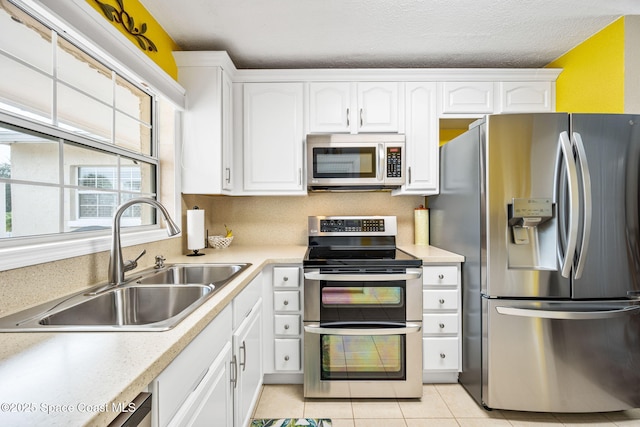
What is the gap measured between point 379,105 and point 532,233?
1.36 m

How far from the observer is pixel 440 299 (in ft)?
7.34

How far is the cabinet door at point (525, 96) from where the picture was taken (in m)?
2.55

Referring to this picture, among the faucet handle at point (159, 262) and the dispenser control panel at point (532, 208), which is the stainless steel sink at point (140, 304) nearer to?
the faucet handle at point (159, 262)

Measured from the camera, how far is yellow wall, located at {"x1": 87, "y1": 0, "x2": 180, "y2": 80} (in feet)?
5.40

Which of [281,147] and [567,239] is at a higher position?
[281,147]

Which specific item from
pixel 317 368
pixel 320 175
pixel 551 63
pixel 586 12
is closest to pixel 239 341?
pixel 317 368

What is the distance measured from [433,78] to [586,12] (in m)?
0.92

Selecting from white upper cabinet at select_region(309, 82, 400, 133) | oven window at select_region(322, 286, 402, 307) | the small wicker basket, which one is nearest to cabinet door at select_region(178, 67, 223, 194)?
the small wicker basket

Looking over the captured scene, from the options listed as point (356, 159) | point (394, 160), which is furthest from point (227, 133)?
point (394, 160)

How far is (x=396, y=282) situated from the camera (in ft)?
7.04

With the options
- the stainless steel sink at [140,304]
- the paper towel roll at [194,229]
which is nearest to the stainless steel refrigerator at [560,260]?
the stainless steel sink at [140,304]

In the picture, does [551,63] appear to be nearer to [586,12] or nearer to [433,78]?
[586,12]

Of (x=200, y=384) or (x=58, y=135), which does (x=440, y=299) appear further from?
(x=58, y=135)

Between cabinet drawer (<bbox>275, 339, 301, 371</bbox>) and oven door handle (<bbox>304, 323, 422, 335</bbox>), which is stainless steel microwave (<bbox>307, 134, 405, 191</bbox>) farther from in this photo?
cabinet drawer (<bbox>275, 339, 301, 371</bbox>)
